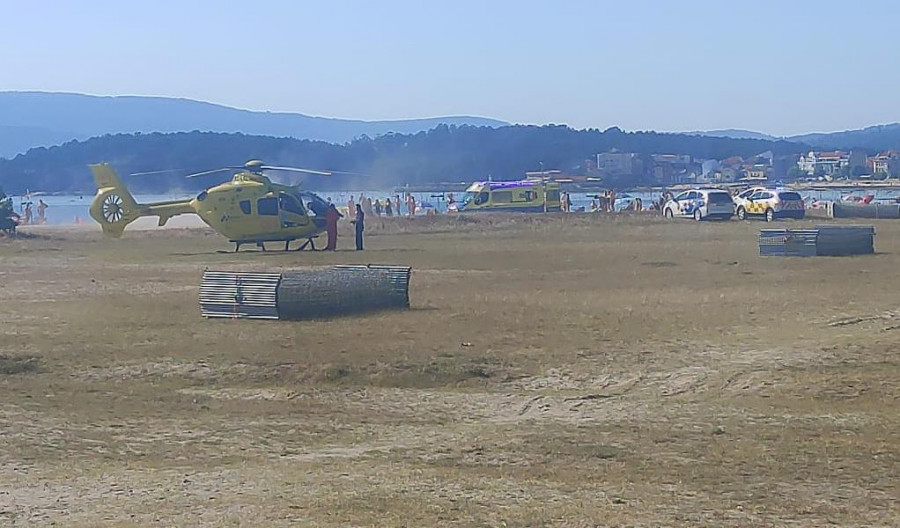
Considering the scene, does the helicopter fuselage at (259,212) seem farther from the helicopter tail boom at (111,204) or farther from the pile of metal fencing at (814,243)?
the pile of metal fencing at (814,243)

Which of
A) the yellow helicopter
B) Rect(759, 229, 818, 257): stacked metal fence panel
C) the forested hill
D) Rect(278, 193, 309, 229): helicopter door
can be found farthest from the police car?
the forested hill

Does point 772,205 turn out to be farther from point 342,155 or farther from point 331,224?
point 342,155

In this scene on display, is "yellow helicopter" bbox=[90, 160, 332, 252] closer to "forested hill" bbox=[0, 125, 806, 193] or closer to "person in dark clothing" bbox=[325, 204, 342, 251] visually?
"person in dark clothing" bbox=[325, 204, 342, 251]

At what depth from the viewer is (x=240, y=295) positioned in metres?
19.6

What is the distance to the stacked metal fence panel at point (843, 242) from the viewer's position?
31.6m

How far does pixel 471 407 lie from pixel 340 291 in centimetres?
734

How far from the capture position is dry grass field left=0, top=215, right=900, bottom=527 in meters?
8.91

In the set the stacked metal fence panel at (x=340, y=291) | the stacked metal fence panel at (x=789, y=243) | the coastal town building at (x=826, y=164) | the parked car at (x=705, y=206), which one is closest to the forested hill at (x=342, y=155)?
the coastal town building at (x=826, y=164)

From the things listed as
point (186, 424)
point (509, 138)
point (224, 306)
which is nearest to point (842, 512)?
point (186, 424)

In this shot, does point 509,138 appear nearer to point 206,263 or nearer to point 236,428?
point 206,263

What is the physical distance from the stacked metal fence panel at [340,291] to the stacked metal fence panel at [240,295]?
150mm

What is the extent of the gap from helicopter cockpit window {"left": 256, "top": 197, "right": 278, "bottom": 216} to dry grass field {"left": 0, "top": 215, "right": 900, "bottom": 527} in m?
11.7

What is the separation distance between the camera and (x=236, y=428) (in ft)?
39.0

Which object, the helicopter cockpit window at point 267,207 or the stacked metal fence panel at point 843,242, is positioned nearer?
the stacked metal fence panel at point 843,242
